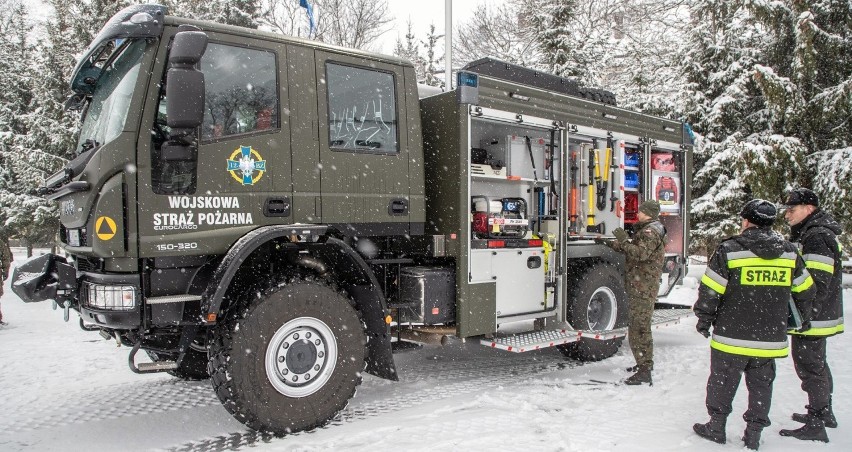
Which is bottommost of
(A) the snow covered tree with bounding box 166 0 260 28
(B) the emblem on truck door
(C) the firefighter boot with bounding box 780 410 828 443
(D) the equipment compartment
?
(C) the firefighter boot with bounding box 780 410 828 443

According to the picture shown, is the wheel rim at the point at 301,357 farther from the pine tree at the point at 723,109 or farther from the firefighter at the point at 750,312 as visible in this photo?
the pine tree at the point at 723,109

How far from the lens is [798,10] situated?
44.7 feet

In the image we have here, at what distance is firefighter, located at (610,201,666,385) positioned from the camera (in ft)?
20.4

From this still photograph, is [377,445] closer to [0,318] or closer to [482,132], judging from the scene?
[482,132]

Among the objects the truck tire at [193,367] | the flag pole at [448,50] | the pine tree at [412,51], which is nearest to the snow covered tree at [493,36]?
the pine tree at [412,51]

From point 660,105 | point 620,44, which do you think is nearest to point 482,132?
point 660,105

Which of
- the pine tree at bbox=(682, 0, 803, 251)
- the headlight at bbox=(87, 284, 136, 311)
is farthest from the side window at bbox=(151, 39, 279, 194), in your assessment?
the pine tree at bbox=(682, 0, 803, 251)

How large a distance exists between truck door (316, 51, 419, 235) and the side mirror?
3.76 feet

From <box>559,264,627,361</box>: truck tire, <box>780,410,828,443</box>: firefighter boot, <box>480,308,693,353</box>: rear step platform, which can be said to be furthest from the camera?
<box>559,264,627,361</box>: truck tire

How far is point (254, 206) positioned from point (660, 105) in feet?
48.0

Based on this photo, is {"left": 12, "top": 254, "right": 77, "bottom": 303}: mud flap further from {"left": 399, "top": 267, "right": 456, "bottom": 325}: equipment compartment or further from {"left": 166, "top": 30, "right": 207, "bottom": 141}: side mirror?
{"left": 399, "top": 267, "right": 456, "bottom": 325}: equipment compartment

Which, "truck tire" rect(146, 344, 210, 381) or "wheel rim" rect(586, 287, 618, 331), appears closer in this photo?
"truck tire" rect(146, 344, 210, 381)

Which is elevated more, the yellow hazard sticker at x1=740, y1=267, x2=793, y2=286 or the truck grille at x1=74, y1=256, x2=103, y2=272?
the truck grille at x1=74, y1=256, x2=103, y2=272

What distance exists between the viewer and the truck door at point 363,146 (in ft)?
16.5
